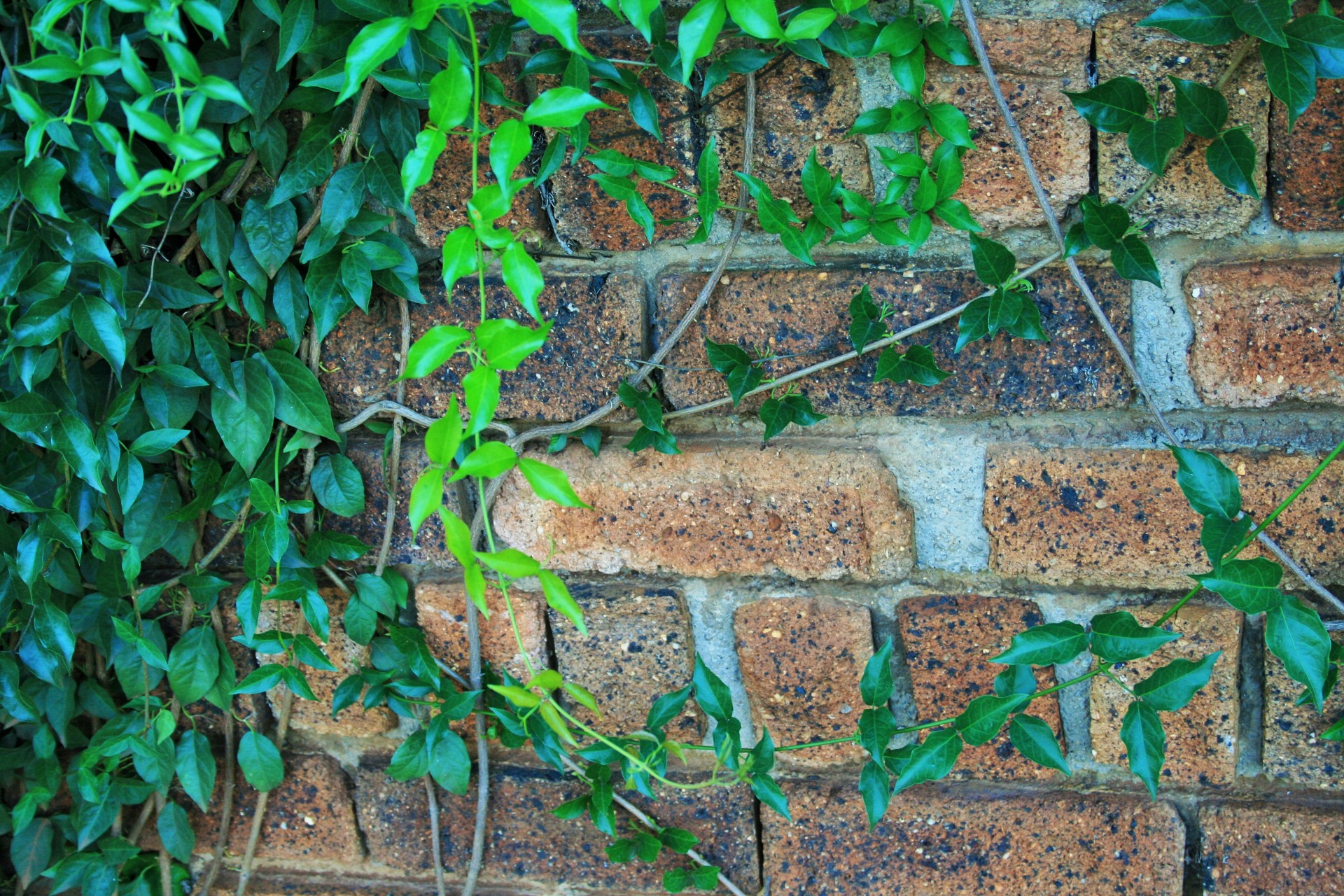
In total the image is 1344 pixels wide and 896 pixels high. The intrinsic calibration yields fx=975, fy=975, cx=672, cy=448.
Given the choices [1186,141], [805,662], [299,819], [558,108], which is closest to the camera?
[558,108]

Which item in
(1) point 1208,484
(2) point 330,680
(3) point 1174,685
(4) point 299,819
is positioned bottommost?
(4) point 299,819

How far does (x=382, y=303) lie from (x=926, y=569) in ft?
1.53

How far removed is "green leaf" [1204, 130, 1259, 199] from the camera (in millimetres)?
613

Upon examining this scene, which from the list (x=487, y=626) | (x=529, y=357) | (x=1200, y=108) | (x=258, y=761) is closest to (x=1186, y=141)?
(x=1200, y=108)

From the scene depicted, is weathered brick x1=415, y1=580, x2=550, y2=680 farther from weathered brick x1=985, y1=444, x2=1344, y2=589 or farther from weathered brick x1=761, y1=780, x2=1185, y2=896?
weathered brick x1=985, y1=444, x2=1344, y2=589

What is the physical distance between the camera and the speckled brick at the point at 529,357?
0.73m

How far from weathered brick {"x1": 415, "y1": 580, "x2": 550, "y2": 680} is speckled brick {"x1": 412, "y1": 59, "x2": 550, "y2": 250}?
282 millimetres

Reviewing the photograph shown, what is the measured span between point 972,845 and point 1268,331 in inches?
17.5

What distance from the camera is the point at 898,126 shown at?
25.5 inches

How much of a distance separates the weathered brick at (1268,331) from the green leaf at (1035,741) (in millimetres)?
263

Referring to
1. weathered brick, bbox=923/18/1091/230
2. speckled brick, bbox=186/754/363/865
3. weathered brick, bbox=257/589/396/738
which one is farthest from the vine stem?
speckled brick, bbox=186/754/363/865

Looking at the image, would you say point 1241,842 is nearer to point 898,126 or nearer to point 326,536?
point 898,126

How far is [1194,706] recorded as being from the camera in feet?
2.38

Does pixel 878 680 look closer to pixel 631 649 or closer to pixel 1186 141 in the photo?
pixel 631 649
